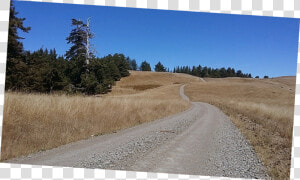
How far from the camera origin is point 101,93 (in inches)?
919

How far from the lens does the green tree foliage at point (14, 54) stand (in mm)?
7633

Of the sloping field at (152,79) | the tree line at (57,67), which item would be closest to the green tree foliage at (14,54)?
the tree line at (57,67)

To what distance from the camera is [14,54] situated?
9.05 meters

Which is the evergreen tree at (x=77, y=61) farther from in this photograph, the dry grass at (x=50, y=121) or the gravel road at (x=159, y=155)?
the gravel road at (x=159, y=155)

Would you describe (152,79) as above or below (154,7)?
above

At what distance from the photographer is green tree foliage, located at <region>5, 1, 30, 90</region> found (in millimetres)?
7633

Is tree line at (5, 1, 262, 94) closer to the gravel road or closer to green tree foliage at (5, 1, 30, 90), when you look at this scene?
green tree foliage at (5, 1, 30, 90)

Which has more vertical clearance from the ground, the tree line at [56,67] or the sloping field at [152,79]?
the sloping field at [152,79]

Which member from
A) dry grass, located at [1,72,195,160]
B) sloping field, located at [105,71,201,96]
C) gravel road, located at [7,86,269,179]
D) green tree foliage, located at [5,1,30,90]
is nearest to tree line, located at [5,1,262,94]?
green tree foliage, located at [5,1,30,90]

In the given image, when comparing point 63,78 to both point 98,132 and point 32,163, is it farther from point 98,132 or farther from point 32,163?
point 32,163

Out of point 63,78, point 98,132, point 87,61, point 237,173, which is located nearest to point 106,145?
point 98,132

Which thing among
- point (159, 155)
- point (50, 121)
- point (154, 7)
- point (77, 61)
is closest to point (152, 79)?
point (77, 61)

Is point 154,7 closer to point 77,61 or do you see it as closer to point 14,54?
point 14,54

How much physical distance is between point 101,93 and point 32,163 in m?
17.7
